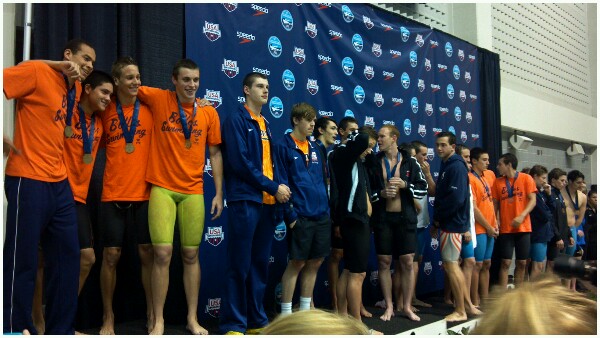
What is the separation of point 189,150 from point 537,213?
13.9 ft

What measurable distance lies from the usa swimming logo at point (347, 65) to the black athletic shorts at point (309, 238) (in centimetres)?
211

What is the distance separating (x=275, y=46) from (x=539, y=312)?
422 cm

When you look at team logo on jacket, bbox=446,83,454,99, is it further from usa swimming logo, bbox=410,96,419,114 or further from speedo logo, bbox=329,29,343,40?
speedo logo, bbox=329,29,343,40

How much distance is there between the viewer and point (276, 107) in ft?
15.9

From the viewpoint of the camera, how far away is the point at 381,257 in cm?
457

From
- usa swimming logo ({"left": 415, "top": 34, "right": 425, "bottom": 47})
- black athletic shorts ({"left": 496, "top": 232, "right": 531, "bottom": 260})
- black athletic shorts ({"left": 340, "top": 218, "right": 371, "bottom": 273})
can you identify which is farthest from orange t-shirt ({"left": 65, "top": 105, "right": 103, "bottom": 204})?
usa swimming logo ({"left": 415, "top": 34, "right": 425, "bottom": 47})

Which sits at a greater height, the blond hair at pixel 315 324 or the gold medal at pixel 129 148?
the gold medal at pixel 129 148

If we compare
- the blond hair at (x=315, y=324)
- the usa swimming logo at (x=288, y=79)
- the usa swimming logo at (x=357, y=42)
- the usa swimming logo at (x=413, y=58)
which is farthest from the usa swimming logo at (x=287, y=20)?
the blond hair at (x=315, y=324)

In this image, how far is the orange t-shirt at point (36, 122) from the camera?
2648mm

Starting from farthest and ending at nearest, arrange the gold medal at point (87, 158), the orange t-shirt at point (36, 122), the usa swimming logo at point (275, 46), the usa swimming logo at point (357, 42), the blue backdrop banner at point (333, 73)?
the usa swimming logo at point (357, 42) → the usa swimming logo at point (275, 46) → the blue backdrop banner at point (333, 73) → the gold medal at point (87, 158) → the orange t-shirt at point (36, 122)

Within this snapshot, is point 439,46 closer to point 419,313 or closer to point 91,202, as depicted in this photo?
point 419,313

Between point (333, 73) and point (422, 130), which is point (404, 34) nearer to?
point (422, 130)

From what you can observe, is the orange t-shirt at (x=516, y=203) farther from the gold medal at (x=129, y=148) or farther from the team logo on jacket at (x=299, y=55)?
the gold medal at (x=129, y=148)

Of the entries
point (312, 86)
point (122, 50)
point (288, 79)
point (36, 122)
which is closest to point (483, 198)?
point (312, 86)
